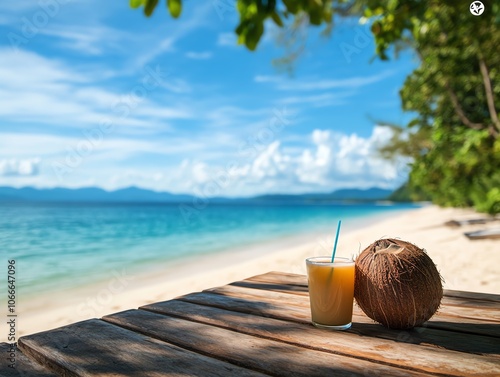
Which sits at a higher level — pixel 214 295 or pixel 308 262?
pixel 308 262

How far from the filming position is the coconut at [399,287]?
1.17 metres

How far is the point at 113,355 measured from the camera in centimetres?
100

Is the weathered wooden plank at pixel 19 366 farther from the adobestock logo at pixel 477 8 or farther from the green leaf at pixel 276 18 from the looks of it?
the adobestock logo at pixel 477 8

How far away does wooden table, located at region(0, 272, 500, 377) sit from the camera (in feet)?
2.97

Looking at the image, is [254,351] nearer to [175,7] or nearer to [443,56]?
[175,7]

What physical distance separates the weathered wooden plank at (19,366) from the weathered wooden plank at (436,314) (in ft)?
2.43

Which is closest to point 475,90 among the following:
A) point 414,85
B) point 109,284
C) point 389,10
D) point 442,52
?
point 414,85

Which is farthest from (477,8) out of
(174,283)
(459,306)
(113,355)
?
(174,283)

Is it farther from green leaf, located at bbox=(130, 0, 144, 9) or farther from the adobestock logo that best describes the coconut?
the adobestock logo

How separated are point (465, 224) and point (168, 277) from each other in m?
10.2

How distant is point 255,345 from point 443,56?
26.4ft

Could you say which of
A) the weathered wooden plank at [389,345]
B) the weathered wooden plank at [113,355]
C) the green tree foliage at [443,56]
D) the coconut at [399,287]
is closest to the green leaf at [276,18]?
the green tree foliage at [443,56]

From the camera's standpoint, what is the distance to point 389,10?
3.28m

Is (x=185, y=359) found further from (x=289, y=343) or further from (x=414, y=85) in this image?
(x=414, y=85)
